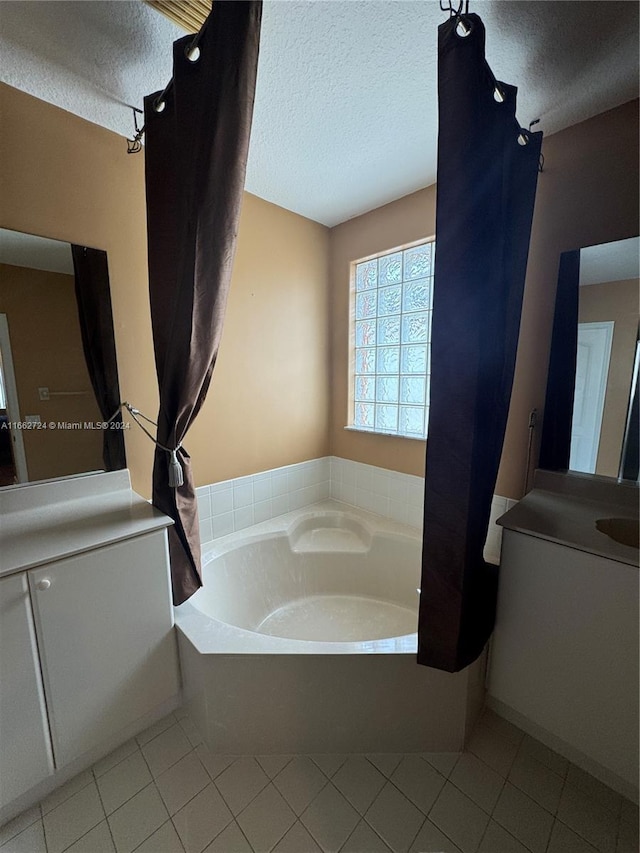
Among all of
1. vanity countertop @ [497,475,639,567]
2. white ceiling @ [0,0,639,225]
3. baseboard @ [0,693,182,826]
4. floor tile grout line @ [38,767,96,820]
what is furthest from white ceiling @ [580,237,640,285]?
floor tile grout line @ [38,767,96,820]

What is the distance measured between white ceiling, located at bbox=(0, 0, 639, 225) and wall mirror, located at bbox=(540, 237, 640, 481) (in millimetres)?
580

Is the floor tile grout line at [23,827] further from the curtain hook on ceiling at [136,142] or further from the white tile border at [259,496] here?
the curtain hook on ceiling at [136,142]

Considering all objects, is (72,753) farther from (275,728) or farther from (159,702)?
(275,728)

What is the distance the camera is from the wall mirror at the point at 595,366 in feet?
4.20

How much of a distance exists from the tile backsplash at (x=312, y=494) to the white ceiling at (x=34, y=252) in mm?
1177

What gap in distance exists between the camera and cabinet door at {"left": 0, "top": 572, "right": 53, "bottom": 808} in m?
0.96

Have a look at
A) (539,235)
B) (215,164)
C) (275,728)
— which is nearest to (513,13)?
(539,235)

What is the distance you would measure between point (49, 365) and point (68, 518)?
0.61 meters

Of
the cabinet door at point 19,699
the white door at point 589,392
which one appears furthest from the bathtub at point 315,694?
the white door at point 589,392

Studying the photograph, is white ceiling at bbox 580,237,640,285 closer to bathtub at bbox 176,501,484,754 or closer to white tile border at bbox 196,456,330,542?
bathtub at bbox 176,501,484,754

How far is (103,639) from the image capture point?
1.13 meters

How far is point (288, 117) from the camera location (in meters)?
1.32

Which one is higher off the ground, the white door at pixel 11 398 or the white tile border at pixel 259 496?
the white door at pixel 11 398

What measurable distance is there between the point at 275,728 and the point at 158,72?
2.32 meters
